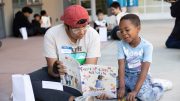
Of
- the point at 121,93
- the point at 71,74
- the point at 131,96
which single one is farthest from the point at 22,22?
the point at 71,74

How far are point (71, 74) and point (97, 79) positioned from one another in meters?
0.24

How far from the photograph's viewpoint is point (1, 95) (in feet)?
16.2

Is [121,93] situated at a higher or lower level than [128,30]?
lower

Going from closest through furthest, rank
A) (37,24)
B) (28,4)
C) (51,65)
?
(51,65) → (37,24) → (28,4)

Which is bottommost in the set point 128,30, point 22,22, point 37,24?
point 37,24

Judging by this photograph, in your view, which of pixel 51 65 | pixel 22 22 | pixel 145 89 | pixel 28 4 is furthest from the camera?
pixel 28 4

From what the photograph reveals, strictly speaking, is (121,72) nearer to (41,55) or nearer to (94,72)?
(94,72)

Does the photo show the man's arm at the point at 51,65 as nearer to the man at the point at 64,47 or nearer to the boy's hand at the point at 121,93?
the man at the point at 64,47

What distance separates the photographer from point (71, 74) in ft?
11.5

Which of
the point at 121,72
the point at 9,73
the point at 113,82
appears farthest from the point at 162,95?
the point at 9,73

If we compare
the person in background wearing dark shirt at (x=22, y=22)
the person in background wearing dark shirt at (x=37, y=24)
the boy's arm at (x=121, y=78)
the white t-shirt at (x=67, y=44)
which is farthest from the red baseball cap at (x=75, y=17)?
the person in background wearing dark shirt at (x=37, y=24)

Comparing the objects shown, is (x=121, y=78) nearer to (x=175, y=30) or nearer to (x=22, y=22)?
(x=175, y=30)

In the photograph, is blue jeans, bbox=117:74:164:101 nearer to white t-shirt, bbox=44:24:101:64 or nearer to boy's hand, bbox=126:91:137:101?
boy's hand, bbox=126:91:137:101

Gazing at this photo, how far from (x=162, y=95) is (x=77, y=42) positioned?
1370mm
